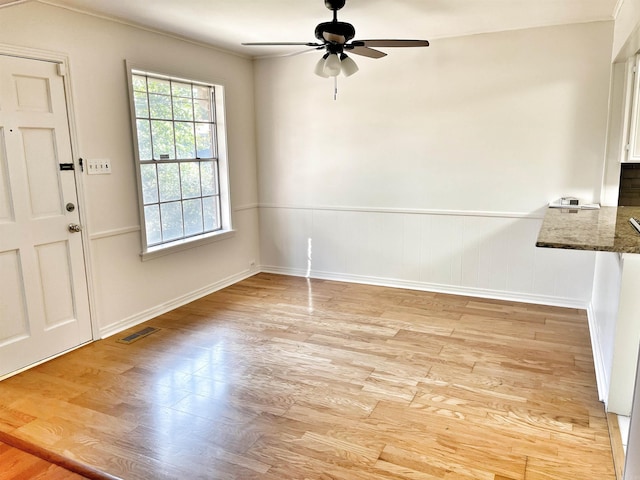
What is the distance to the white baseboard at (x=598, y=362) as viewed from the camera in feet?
8.36

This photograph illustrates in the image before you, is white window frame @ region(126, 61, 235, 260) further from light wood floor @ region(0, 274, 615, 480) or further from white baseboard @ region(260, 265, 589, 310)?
white baseboard @ region(260, 265, 589, 310)

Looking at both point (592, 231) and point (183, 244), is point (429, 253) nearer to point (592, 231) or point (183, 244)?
point (592, 231)

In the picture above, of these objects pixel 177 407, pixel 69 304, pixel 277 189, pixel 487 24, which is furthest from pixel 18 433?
pixel 487 24

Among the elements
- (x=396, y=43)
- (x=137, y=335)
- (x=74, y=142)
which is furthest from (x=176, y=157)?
(x=396, y=43)

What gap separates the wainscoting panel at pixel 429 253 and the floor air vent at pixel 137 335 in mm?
1976

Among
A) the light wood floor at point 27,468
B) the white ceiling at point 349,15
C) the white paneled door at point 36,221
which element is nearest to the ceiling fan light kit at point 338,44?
the white ceiling at point 349,15

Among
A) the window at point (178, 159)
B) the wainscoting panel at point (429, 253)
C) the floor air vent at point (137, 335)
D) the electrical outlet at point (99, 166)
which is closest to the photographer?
the electrical outlet at point (99, 166)

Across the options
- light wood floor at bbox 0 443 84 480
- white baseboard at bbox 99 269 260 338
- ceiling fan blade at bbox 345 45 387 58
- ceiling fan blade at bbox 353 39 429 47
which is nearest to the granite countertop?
ceiling fan blade at bbox 353 39 429 47

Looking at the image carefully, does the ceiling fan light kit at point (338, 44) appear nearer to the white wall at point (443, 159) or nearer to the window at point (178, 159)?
the white wall at point (443, 159)

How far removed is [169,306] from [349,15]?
2.89 metres

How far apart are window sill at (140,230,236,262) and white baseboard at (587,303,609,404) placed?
133 inches

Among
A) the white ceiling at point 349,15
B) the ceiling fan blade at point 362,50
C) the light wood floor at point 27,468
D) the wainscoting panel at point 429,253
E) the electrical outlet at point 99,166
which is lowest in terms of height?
the light wood floor at point 27,468

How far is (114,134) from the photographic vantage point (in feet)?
11.9

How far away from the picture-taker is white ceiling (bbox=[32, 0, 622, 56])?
3.26 meters
